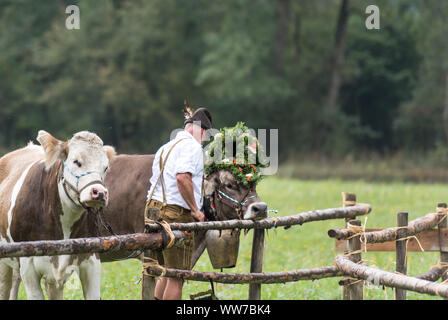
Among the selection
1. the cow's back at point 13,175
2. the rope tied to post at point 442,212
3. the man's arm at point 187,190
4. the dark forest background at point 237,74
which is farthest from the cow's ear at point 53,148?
the dark forest background at point 237,74

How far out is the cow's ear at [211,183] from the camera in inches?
285

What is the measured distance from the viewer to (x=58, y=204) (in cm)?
615

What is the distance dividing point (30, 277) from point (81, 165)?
1.06 meters

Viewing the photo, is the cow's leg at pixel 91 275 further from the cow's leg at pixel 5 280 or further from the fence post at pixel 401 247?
the fence post at pixel 401 247

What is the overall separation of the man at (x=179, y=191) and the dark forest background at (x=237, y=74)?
34757 mm

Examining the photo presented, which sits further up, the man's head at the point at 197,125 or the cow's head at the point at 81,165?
the man's head at the point at 197,125

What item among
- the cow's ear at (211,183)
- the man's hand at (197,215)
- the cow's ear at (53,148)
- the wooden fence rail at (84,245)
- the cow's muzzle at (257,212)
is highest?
the cow's ear at (53,148)

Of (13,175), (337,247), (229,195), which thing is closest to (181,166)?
(229,195)

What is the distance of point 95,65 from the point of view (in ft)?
143

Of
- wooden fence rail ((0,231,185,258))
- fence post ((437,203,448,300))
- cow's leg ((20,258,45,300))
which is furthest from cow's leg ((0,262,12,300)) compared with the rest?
fence post ((437,203,448,300))

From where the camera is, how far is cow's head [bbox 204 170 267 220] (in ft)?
22.9

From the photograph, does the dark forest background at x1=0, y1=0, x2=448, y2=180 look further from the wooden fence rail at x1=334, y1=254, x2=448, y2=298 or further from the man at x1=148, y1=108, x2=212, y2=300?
the wooden fence rail at x1=334, y1=254, x2=448, y2=298

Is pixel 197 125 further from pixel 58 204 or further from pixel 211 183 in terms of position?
pixel 58 204
